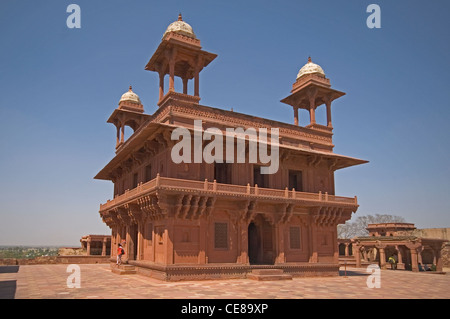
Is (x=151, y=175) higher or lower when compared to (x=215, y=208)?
higher

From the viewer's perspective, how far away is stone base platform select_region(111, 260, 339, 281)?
56.7 ft

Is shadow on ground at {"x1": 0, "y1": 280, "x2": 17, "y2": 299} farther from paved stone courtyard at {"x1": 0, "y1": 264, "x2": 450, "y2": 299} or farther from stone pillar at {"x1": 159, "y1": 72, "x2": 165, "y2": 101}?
stone pillar at {"x1": 159, "y1": 72, "x2": 165, "y2": 101}

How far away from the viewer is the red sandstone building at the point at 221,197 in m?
18.0

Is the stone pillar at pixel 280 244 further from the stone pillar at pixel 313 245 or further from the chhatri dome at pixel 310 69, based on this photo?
the chhatri dome at pixel 310 69

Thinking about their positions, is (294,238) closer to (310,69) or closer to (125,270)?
(125,270)

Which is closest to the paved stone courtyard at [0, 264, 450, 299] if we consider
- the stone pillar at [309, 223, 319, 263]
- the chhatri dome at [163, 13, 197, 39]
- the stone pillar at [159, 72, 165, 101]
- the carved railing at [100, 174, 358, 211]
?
the carved railing at [100, 174, 358, 211]

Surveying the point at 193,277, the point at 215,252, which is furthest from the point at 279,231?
the point at 193,277

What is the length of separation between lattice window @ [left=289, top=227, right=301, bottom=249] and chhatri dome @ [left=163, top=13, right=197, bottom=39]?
40.7 feet

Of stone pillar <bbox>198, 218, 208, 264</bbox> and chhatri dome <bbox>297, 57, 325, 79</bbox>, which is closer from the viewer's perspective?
stone pillar <bbox>198, 218, 208, 264</bbox>

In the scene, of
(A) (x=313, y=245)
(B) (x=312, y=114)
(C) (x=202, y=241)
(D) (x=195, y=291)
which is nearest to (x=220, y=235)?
(C) (x=202, y=241)

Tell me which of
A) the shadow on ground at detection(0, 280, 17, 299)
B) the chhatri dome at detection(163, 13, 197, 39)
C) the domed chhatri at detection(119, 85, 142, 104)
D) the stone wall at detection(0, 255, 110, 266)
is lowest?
the stone wall at detection(0, 255, 110, 266)
